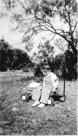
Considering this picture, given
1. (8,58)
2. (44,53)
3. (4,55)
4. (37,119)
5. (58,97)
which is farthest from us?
(4,55)

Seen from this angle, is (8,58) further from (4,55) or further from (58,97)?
(58,97)

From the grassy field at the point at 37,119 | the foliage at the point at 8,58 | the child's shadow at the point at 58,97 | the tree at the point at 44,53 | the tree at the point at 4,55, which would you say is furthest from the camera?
the foliage at the point at 8,58

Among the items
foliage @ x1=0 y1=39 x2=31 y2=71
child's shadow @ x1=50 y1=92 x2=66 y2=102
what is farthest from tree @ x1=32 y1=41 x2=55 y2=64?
foliage @ x1=0 y1=39 x2=31 y2=71

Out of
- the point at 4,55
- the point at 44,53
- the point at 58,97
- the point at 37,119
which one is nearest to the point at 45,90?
the point at 58,97

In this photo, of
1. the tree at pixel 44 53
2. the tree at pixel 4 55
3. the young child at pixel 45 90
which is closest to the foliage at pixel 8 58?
the tree at pixel 4 55

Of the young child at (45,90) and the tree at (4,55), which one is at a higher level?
the young child at (45,90)

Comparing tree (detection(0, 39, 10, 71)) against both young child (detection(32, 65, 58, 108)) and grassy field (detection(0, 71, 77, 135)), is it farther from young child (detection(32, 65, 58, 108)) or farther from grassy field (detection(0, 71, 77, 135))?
grassy field (detection(0, 71, 77, 135))

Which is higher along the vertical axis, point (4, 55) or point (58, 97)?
point (58, 97)

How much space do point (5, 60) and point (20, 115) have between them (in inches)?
1526

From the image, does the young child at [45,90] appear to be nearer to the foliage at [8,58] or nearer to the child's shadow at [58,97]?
the child's shadow at [58,97]

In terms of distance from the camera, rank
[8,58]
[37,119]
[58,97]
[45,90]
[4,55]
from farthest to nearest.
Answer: [4,55]
[8,58]
[58,97]
[45,90]
[37,119]

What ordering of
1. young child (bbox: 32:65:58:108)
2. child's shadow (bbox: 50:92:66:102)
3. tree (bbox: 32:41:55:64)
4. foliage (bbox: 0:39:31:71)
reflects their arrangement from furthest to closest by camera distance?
foliage (bbox: 0:39:31:71), tree (bbox: 32:41:55:64), child's shadow (bbox: 50:92:66:102), young child (bbox: 32:65:58:108)

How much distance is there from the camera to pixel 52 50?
18.5m

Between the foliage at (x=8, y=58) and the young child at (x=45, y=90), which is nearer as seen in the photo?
the young child at (x=45, y=90)
